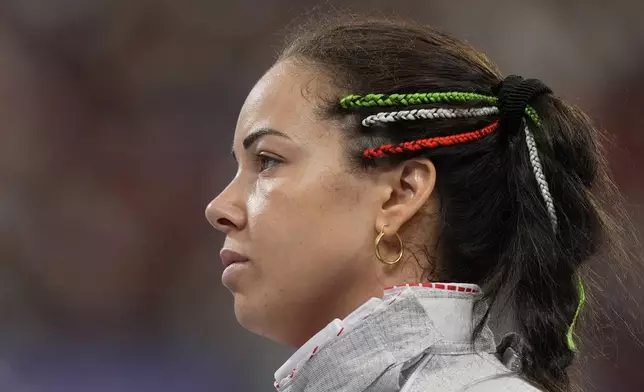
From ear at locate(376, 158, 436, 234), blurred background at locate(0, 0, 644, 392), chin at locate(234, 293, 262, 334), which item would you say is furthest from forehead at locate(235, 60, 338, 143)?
blurred background at locate(0, 0, 644, 392)

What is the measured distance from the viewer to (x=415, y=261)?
3.55 feet

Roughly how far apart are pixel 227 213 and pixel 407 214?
0.22 meters

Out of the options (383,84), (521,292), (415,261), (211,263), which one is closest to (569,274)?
(521,292)

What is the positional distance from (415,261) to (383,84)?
0.22 meters

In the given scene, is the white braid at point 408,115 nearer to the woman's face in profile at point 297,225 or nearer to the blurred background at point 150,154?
the woman's face in profile at point 297,225

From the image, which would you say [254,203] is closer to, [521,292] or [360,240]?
[360,240]

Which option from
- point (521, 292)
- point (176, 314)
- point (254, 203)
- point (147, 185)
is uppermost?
point (147, 185)

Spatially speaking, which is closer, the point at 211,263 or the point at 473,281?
the point at 473,281

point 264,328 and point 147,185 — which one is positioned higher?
point 147,185

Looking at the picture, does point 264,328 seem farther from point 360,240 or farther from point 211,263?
point 211,263

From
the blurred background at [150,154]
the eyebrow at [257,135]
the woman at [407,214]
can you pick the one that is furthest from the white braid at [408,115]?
the blurred background at [150,154]

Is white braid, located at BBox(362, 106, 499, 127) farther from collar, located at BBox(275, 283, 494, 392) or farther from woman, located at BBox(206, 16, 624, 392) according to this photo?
collar, located at BBox(275, 283, 494, 392)

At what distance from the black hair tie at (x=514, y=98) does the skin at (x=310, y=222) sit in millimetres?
132

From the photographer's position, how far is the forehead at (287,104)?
3.61 feet
